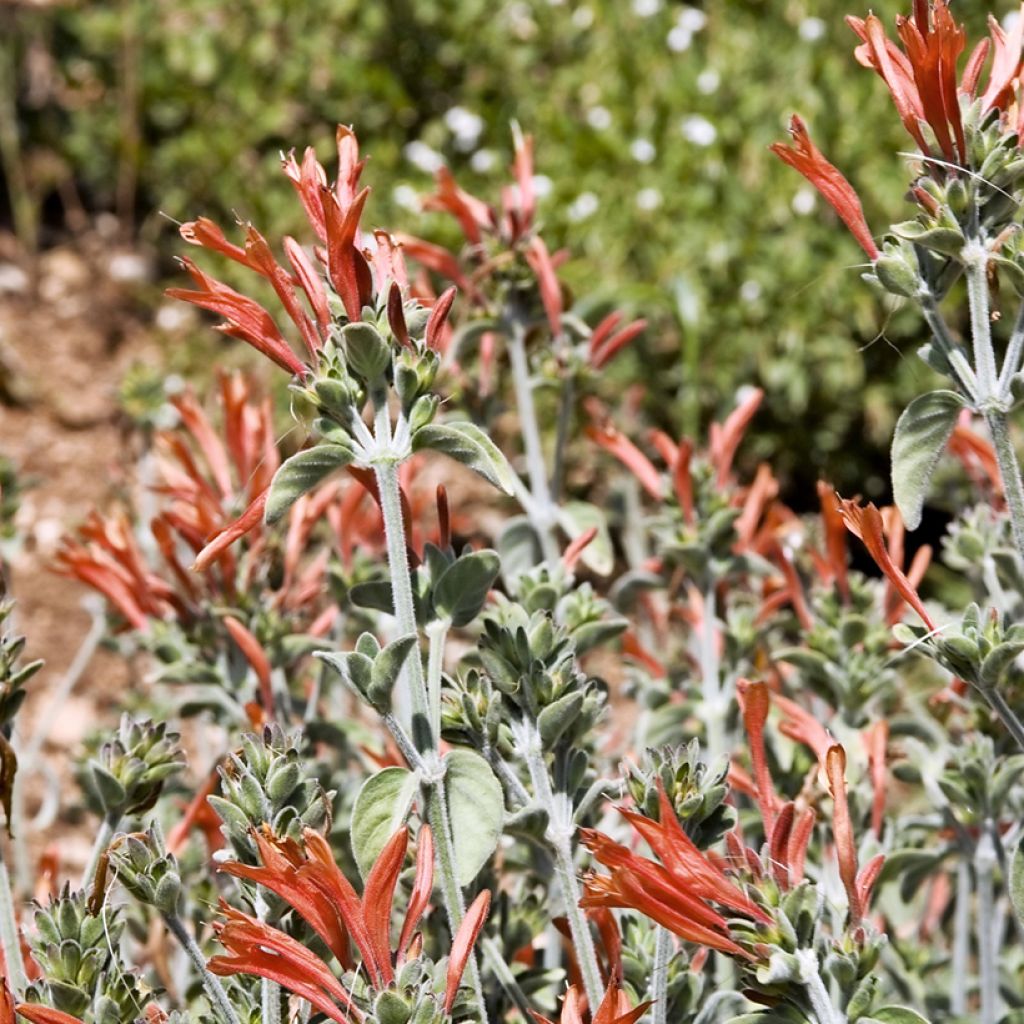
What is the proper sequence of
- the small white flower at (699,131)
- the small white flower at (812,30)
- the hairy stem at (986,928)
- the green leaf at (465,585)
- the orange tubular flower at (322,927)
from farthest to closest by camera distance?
the small white flower at (812,30)
the small white flower at (699,131)
the hairy stem at (986,928)
the green leaf at (465,585)
the orange tubular flower at (322,927)

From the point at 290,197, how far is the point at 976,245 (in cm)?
395

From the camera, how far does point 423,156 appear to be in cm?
448

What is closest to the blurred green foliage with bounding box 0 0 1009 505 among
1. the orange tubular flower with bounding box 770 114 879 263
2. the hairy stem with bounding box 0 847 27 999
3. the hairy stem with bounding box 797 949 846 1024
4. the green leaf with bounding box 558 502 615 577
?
the green leaf with bounding box 558 502 615 577

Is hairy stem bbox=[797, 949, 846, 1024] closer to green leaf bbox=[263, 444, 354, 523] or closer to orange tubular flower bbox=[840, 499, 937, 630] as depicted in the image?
orange tubular flower bbox=[840, 499, 937, 630]

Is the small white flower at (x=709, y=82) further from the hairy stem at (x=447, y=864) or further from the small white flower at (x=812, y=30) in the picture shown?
the hairy stem at (x=447, y=864)

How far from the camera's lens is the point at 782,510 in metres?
2.20

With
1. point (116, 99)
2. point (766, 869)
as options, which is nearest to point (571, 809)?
point (766, 869)

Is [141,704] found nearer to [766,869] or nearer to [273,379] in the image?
[766,869]

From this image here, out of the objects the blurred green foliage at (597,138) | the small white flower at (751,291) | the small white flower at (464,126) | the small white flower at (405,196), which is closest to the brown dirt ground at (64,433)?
the blurred green foliage at (597,138)

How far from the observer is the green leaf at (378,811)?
1.05 metres

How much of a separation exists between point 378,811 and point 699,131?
3350 mm

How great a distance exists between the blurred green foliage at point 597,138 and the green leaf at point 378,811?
7.39ft

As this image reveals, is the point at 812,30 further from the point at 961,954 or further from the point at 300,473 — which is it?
the point at 300,473

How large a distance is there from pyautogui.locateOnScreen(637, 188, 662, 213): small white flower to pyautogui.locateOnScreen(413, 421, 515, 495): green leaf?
3.18 m
